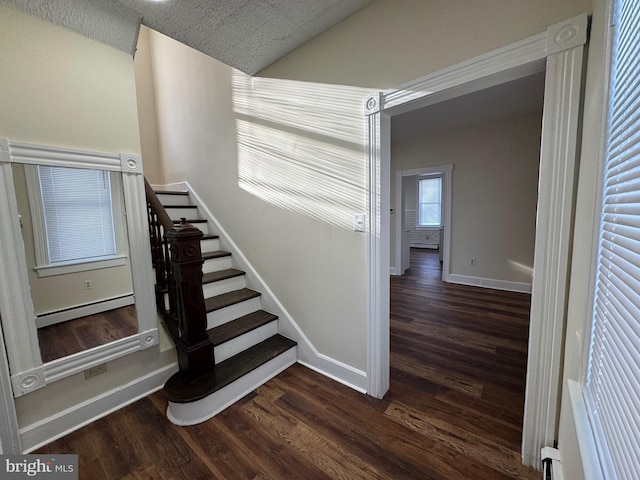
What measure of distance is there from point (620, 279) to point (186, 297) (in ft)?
6.50

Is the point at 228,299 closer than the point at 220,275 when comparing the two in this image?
Yes

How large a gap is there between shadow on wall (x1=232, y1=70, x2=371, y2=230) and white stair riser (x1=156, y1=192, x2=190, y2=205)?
1167mm

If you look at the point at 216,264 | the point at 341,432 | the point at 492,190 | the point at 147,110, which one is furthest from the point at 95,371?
the point at 492,190

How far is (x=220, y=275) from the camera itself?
2.55 metres

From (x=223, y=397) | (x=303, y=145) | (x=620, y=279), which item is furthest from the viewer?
(x=303, y=145)

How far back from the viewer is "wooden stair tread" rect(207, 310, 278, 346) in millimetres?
2035

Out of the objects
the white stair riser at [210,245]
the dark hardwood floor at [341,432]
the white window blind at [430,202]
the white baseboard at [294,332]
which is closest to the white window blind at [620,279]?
the dark hardwood floor at [341,432]

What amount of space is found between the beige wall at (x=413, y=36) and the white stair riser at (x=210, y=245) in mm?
1843

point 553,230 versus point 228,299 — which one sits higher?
point 553,230

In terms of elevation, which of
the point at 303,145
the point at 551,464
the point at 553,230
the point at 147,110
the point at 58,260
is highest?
the point at 147,110

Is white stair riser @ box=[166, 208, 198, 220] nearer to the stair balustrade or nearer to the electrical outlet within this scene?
the stair balustrade

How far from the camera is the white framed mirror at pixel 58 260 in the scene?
1.39 metres

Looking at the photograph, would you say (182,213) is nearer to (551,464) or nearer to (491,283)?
(551,464)

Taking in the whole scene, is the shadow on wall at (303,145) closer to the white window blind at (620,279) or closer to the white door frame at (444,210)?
the white window blind at (620,279)
